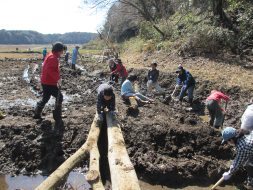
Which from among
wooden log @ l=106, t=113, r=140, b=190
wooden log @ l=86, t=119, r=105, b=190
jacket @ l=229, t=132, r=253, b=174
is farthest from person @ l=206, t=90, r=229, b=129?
wooden log @ l=86, t=119, r=105, b=190

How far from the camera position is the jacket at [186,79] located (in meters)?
13.5

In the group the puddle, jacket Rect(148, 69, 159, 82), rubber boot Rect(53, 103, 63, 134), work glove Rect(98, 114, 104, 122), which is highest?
jacket Rect(148, 69, 159, 82)

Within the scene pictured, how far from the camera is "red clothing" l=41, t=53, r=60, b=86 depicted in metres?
9.43

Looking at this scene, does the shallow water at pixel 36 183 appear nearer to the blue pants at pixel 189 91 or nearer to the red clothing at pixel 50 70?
the red clothing at pixel 50 70

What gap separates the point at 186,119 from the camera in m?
10.6

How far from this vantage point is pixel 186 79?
13.6m

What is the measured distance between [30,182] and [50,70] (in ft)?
9.81

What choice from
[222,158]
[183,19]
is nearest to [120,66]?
[222,158]

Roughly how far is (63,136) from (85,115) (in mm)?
1394

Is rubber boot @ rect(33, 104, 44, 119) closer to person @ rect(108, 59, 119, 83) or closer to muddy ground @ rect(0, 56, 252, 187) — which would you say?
muddy ground @ rect(0, 56, 252, 187)

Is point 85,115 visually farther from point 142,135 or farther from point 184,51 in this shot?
point 184,51

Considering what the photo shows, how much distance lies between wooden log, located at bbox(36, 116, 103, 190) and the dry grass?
751cm

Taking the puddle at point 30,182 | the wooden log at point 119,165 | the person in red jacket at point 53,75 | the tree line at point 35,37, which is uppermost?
the person in red jacket at point 53,75

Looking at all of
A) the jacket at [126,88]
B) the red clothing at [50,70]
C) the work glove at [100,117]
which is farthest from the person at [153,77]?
the work glove at [100,117]
